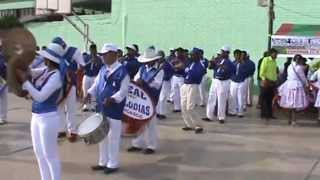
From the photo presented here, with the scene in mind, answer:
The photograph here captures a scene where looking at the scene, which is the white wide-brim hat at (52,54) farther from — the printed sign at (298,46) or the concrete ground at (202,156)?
the printed sign at (298,46)

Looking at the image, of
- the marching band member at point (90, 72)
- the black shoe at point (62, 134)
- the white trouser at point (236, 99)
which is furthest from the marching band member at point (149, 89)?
the white trouser at point (236, 99)

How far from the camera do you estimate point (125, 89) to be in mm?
8445

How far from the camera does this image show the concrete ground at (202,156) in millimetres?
8555

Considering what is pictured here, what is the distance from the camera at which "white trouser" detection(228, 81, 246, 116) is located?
15.6 metres

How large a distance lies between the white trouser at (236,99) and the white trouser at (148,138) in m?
5.74

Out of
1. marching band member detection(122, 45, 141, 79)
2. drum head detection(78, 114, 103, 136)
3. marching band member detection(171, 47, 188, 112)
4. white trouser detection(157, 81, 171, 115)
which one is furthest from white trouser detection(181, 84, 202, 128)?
drum head detection(78, 114, 103, 136)

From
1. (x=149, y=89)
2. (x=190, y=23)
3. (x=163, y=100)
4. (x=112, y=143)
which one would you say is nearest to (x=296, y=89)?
(x=163, y=100)

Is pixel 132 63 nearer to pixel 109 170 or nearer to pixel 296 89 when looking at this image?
pixel 296 89

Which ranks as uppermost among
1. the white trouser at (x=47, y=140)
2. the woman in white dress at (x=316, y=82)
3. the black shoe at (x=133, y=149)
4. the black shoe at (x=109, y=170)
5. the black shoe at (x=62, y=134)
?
the woman in white dress at (x=316, y=82)

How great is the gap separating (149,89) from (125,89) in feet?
5.44

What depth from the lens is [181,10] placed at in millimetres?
23625

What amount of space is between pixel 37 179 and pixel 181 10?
53.3ft

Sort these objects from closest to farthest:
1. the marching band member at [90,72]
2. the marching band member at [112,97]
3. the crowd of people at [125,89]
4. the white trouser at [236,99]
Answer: the crowd of people at [125,89] < the marching band member at [112,97] < the marching band member at [90,72] < the white trouser at [236,99]

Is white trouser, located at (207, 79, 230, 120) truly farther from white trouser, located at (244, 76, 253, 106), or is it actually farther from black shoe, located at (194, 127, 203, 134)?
white trouser, located at (244, 76, 253, 106)
